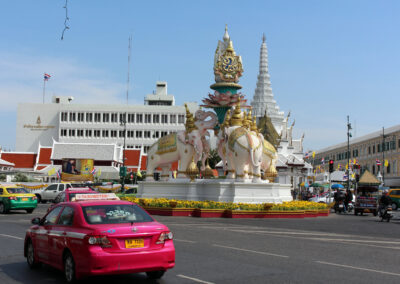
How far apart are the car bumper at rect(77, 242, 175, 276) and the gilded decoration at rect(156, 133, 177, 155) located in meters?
22.3

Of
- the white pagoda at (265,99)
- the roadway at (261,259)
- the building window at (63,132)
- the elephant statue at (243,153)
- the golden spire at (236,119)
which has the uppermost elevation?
the white pagoda at (265,99)

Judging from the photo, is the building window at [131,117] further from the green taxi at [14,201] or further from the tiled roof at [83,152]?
the green taxi at [14,201]

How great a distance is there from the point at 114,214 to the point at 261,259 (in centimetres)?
391

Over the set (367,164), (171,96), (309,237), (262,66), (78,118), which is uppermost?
(262,66)

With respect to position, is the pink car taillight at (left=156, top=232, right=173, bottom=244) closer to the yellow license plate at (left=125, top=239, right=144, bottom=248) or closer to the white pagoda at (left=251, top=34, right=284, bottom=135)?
the yellow license plate at (left=125, top=239, right=144, bottom=248)

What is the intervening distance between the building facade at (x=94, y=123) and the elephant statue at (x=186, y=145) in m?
57.2

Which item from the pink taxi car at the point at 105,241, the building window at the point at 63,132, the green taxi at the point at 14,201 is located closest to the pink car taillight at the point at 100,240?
the pink taxi car at the point at 105,241

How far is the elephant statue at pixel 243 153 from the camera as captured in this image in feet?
86.6

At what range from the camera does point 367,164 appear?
85.2 m

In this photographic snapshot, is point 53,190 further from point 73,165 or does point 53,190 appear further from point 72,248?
point 72,248

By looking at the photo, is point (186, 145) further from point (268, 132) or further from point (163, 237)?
point (268, 132)

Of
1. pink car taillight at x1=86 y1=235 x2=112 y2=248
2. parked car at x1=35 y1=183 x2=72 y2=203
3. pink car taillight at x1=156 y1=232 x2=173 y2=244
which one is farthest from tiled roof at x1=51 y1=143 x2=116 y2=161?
pink car taillight at x1=86 y1=235 x2=112 y2=248

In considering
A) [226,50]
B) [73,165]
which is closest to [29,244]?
[226,50]

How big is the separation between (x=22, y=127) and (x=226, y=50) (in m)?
65.3
